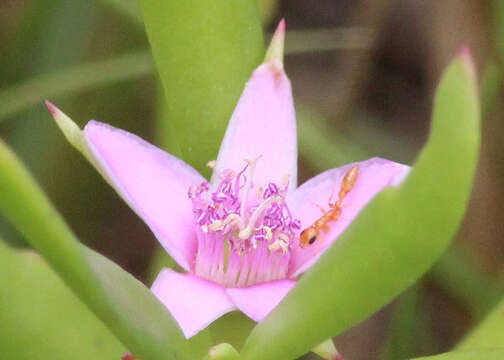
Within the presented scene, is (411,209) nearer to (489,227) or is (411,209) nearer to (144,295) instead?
(144,295)

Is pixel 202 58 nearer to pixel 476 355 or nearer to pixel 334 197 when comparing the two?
pixel 334 197

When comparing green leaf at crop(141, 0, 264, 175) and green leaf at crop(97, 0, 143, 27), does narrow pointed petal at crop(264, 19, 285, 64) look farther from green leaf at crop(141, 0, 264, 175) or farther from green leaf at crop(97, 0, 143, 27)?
green leaf at crop(97, 0, 143, 27)

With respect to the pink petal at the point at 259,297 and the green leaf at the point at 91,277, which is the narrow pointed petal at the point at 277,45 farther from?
the green leaf at the point at 91,277

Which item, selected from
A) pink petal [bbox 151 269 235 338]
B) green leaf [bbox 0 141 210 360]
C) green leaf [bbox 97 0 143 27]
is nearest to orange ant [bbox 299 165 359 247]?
pink petal [bbox 151 269 235 338]

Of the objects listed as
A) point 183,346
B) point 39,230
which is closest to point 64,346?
point 183,346

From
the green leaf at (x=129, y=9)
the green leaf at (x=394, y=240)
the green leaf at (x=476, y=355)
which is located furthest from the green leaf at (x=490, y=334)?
the green leaf at (x=129, y=9)
